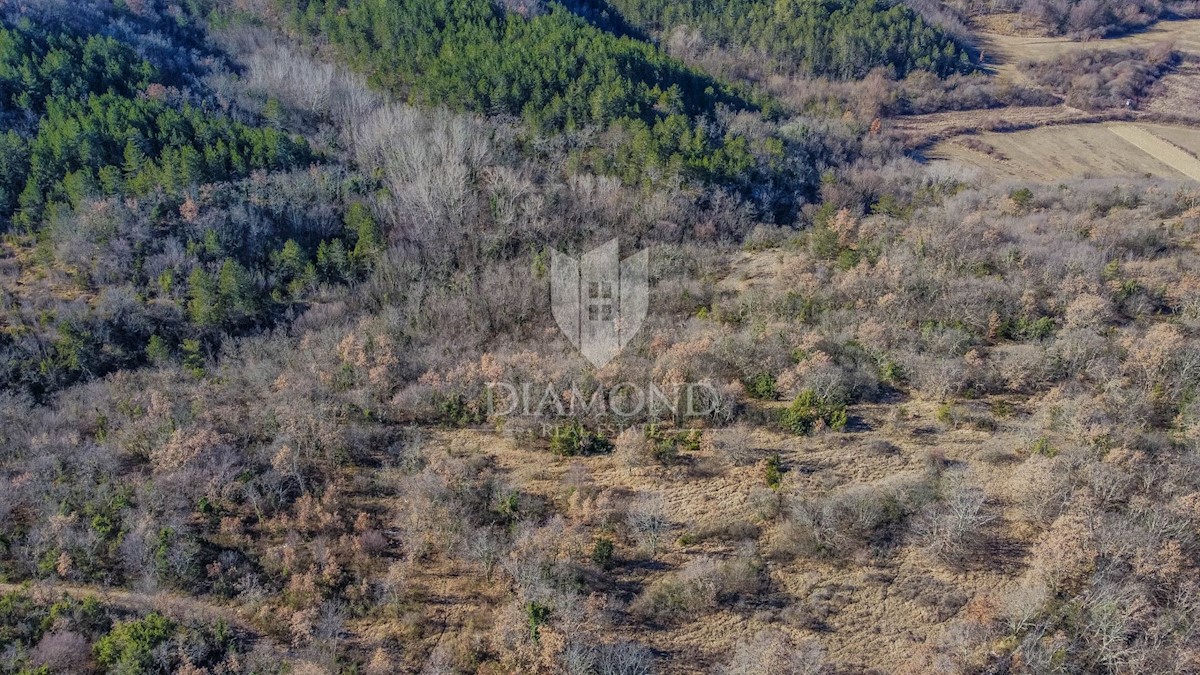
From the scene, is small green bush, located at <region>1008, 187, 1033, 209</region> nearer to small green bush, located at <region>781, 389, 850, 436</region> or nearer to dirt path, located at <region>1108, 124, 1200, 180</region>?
small green bush, located at <region>781, 389, 850, 436</region>

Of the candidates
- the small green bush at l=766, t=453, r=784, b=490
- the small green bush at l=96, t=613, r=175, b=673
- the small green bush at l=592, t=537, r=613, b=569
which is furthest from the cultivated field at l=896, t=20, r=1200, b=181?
the small green bush at l=96, t=613, r=175, b=673

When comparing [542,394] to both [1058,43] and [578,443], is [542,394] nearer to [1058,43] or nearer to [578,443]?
[578,443]

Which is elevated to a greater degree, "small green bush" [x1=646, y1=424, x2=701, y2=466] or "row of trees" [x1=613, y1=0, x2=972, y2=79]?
"row of trees" [x1=613, y1=0, x2=972, y2=79]

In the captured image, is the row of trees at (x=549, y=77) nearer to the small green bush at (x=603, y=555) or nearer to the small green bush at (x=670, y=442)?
the small green bush at (x=670, y=442)

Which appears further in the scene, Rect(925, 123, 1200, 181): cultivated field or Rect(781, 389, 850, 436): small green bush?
Rect(925, 123, 1200, 181): cultivated field

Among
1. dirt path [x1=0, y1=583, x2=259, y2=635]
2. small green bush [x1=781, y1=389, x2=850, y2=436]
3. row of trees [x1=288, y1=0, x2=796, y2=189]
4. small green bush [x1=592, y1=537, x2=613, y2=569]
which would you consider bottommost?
dirt path [x1=0, y1=583, x2=259, y2=635]

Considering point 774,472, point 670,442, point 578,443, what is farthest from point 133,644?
point 774,472

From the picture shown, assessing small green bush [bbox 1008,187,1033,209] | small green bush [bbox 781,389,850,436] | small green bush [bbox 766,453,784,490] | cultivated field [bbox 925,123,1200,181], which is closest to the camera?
small green bush [bbox 766,453,784,490]

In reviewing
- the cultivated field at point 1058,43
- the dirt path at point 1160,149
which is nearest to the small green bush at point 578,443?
the dirt path at point 1160,149
